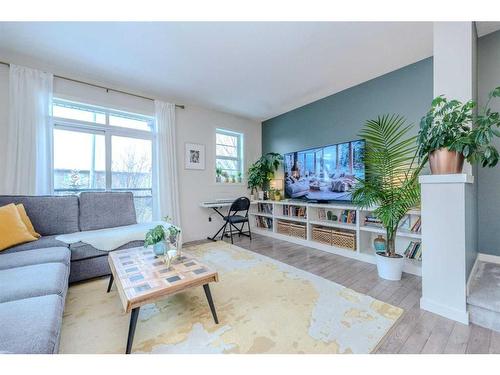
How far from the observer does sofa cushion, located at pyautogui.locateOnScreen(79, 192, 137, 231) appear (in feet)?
8.84

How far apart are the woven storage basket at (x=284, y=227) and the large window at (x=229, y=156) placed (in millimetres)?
1333

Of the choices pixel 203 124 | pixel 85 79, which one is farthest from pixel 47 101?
pixel 203 124

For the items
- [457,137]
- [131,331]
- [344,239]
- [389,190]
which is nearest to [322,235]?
[344,239]

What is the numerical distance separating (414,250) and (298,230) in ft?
5.38

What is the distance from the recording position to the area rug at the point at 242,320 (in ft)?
4.34

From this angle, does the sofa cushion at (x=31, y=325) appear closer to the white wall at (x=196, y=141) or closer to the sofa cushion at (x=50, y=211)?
the sofa cushion at (x=50, y=211)

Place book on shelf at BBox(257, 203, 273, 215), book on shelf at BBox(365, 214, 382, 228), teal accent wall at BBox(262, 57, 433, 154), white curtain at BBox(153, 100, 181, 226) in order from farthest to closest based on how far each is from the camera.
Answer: book on shelf at BBox(257, 203, 273, 215)
white curtain at BBox(153, 100, 181, 226)
book on shelf at BBox(365, 214, 382, 228)
teal accent wall at BBox(262, 57, 433, 154)

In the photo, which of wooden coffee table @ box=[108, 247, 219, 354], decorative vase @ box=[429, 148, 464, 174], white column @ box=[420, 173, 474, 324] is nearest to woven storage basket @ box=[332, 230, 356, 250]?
white column @ box=[420, 173, 474, 324]

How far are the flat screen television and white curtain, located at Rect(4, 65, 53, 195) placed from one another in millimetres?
3600

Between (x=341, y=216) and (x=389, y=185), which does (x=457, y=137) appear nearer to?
(x=389, y=185)

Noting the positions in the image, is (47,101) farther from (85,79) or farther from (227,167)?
(227,167)

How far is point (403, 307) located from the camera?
68.2 inches

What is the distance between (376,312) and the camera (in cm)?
166

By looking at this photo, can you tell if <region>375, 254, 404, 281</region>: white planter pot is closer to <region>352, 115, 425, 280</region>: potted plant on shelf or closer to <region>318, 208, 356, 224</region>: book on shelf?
<region>352, 115, 425, 280</region>: potted plant on shelf
